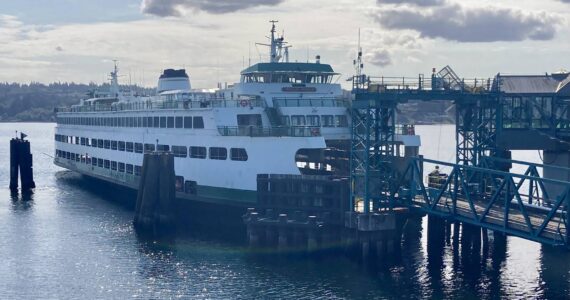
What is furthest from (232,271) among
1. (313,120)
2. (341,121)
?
(341,121)

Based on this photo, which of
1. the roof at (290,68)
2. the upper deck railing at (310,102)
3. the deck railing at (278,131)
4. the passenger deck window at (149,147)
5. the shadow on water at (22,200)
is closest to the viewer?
the deck railing at (278,131)

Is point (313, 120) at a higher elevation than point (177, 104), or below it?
below

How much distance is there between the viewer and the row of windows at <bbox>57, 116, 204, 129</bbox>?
67831 millimetres

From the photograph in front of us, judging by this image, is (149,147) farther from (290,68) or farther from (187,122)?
(290,68)

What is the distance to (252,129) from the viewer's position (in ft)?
199

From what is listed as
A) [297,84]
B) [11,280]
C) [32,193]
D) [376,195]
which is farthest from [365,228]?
[32,193]

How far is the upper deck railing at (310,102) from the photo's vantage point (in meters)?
65.8

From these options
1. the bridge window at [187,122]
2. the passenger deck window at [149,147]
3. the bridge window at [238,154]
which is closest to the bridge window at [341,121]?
the bridge window at [238,154]

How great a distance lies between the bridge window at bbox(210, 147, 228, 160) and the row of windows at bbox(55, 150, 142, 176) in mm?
16029

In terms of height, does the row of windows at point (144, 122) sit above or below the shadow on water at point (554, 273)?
above

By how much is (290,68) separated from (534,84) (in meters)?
24.2

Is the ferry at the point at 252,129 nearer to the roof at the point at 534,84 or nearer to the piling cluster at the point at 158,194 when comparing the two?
the piling cluster at the point at 158,194

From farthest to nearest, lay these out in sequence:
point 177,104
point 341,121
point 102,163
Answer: point 102,163 → point 177,104 → point 341,121

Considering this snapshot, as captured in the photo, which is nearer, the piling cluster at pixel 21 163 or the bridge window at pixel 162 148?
the bridge window at pixel 162 148
